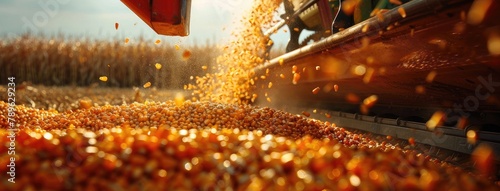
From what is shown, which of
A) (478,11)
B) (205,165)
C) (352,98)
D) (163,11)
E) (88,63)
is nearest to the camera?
(205,165)

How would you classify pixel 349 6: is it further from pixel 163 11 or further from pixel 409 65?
pixel 163 11

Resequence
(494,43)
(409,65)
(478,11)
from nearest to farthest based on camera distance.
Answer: (478,11) → (494,43) → (409,65)

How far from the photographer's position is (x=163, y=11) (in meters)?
3.39

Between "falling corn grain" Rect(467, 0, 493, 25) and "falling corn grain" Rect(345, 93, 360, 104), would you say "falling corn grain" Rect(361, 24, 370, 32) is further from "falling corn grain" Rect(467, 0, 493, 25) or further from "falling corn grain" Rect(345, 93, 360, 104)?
"falling corn grain" Rect(345, 93, 360, 104)

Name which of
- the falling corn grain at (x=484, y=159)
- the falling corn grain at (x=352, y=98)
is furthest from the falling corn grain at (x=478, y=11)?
the falling corn grain at (x=352, y=98)

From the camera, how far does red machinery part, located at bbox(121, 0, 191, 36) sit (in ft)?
11.1

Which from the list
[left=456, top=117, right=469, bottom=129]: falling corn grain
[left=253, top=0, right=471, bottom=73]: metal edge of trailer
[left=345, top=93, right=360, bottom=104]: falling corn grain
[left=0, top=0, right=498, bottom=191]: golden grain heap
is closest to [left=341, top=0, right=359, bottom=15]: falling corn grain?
[left=253, top=0, right=471, bottom=73]: metal edge of trailer

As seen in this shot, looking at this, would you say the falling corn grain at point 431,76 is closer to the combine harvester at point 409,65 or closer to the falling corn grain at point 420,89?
the combine harvester at point 409,65

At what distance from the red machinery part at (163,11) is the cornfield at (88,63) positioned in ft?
30.7

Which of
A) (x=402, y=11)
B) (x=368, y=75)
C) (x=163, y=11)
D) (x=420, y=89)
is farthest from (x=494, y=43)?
(x=163, y=11)

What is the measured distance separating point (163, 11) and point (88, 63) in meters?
10.9

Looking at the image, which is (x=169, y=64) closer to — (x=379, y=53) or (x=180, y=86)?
(x=180, y=86)

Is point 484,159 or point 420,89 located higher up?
point 420,89

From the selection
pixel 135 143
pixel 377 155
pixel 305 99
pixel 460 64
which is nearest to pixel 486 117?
pixel 460 64
